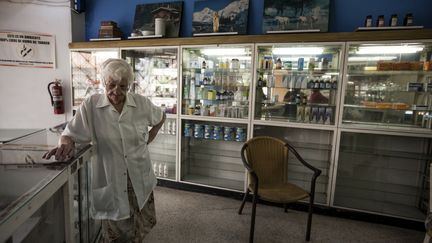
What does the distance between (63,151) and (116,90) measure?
45 cm

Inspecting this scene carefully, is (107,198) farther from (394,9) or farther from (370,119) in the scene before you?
(394,9)

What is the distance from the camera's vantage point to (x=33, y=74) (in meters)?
3.67

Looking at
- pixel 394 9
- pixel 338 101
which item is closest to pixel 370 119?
pixel 338 101

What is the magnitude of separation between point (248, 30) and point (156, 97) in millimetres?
1544

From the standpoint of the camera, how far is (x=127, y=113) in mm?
1551

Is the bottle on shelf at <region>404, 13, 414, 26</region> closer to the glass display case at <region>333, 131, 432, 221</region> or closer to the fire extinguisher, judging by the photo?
the glass display case at <region>333, 131, 432, 221</region>

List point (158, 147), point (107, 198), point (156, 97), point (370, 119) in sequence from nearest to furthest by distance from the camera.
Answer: point (107, 198) → point (370, 119) → point (156, 97) → point (158, 147)

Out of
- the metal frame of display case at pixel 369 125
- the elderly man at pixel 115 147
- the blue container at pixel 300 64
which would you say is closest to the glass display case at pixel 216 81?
the blue container at pixel 300 64

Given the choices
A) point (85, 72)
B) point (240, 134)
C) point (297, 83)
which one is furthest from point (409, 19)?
point (85, 72)

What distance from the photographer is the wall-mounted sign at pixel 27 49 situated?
3.54m

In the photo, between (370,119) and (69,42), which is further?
(69,42)

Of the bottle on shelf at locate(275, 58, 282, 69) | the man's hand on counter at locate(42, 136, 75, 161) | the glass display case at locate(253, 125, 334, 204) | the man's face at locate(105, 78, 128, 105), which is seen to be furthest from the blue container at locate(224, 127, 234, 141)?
the man's hand on counter at locate(42, 136, 75, 161)

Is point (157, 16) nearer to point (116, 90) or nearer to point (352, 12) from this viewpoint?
point (116, 90)

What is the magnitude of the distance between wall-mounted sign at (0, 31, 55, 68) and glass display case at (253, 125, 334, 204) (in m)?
3.28
